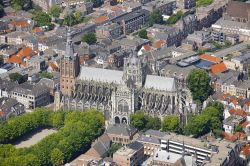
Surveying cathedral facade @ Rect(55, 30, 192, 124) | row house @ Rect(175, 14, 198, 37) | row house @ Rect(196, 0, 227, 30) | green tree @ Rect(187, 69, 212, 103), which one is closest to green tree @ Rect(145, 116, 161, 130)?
cathedral facade @ Rect(55, 30, 192, 124)

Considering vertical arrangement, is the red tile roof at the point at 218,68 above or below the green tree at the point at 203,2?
above

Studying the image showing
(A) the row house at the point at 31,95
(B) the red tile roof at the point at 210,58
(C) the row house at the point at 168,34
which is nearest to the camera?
(A) the row house at the point at 31,95

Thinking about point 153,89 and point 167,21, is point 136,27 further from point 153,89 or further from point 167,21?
point 153,89

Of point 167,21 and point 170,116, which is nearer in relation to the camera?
point 170,116

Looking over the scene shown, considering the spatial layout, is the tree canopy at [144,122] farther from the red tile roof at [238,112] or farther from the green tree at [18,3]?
the green tree at [18,3]

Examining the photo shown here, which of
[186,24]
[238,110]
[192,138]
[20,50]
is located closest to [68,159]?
[192,138]

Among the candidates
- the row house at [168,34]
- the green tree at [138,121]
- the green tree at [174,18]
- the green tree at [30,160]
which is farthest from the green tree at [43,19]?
the green tree at [30,160]

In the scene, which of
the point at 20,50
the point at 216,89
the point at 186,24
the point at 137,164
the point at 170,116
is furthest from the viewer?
the point at 186,24
